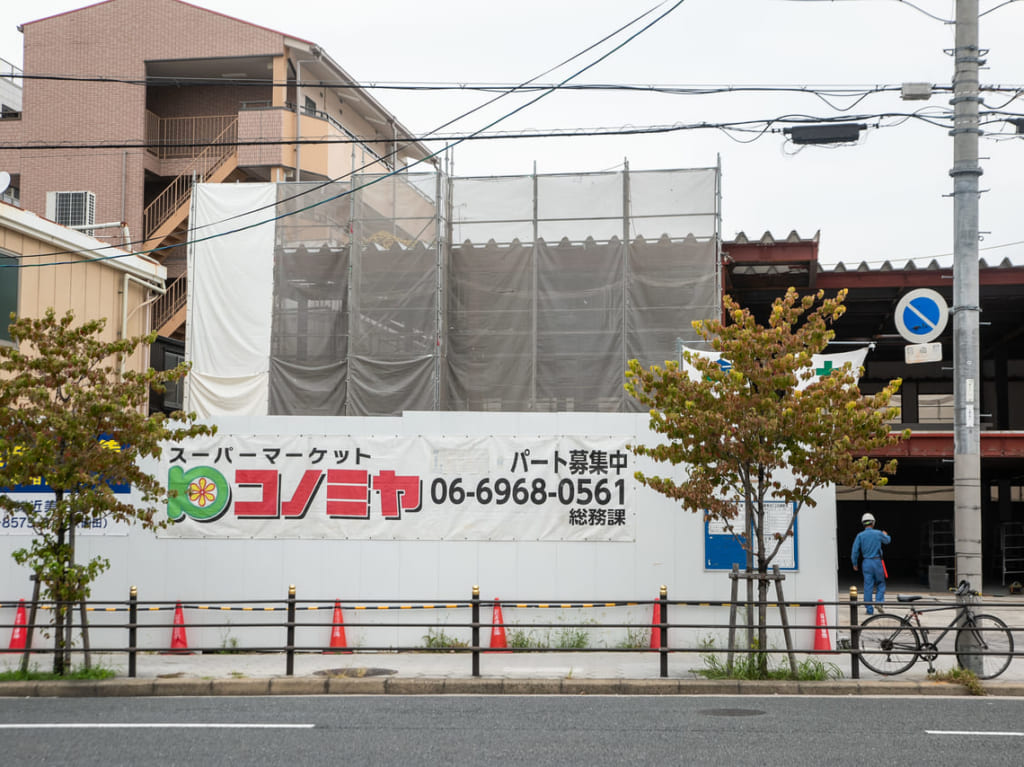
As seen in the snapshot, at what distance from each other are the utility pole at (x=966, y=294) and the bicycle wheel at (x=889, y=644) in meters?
0.94

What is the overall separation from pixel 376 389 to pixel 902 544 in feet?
69.3

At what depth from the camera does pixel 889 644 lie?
41.5 feet

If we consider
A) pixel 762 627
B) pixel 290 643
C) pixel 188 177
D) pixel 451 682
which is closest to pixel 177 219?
pixel 188 177

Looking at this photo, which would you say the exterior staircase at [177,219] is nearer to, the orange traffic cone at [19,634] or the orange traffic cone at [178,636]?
the orange traffic cone at [19,634]

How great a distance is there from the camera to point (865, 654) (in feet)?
42.4

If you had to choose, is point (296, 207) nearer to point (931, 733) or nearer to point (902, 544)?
point (931, 733)

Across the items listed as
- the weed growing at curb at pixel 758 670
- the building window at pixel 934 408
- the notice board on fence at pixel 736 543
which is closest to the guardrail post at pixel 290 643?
the weed growing at curb at pixel 758 670

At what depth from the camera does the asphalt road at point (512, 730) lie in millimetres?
8227

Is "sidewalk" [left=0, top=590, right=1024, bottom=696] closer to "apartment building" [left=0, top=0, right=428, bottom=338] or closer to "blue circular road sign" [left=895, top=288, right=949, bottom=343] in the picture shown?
"blue circular road sign" [left=895, top=288, right=949, bottom=343]

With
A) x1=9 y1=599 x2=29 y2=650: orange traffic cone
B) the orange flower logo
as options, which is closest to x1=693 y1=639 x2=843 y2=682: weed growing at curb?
the orange flower logo

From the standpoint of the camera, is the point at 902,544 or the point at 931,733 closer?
the point at 931,733

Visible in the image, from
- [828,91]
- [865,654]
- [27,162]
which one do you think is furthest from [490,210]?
[27,162]

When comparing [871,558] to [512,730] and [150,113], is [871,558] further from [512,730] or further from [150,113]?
[150,113]

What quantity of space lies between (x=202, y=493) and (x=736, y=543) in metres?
7.64
